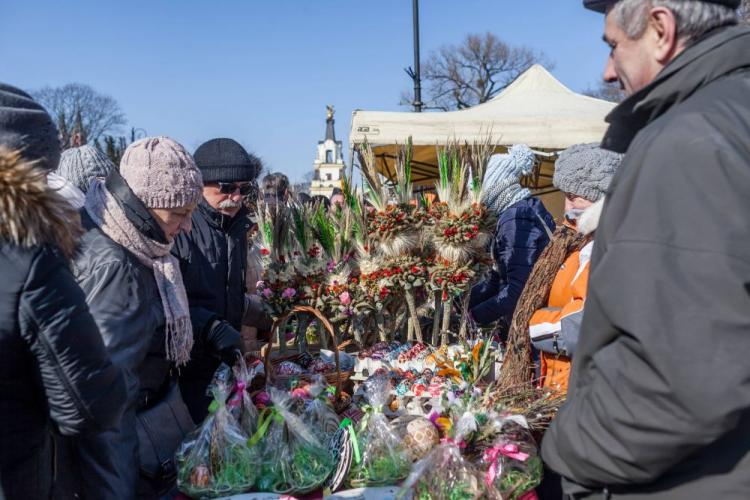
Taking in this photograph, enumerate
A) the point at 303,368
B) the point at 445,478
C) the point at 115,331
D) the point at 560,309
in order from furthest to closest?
the point at 303,368 < the point at 560,309 < the point at 445,478 < the point at 115,331

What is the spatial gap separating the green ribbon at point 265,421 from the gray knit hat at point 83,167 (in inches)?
63.4

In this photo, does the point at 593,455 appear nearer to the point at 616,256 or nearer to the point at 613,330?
the point at 613,330

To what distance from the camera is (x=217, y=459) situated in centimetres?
216

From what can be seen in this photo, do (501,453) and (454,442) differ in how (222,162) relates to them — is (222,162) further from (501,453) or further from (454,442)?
(501,453)

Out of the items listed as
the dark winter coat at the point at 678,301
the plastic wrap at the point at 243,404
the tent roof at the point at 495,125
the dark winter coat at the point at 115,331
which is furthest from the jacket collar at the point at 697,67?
the tent roof at the point at 495,125

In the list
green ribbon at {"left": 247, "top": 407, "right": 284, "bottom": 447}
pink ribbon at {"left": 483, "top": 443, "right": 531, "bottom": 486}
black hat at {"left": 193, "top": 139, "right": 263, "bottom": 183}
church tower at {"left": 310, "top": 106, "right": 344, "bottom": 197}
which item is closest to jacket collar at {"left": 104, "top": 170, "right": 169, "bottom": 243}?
green ribbon at {"left": 247, "top": 407, "right": 284, "bottom": 447}

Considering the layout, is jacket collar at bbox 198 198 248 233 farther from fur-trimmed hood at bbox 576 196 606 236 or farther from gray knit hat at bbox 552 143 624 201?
fur-trimmed hood at bbox 576 196 606 236

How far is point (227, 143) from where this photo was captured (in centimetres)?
326

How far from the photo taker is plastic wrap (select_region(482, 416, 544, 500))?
2.11 m

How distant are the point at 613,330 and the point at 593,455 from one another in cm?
23

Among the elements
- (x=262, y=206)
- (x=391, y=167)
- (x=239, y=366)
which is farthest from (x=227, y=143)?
(x=391, y=167)

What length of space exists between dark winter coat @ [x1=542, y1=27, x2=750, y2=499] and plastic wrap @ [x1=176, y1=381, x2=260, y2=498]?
4.32 feet

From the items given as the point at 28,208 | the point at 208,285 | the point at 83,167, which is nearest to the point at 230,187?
the point at 208,285

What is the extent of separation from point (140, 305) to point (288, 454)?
737 millimetres
